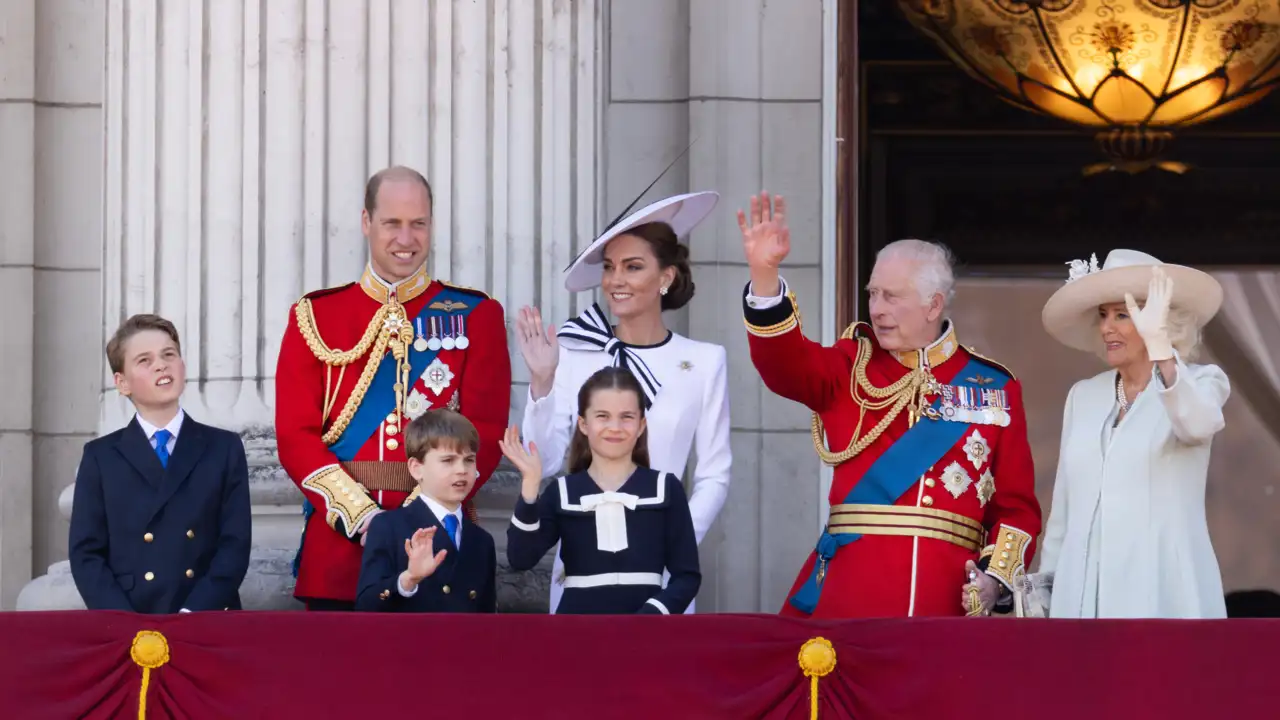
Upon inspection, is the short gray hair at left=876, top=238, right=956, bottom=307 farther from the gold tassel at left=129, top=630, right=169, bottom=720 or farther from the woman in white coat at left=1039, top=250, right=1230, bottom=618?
the gold tassel at left=129, top=630, right=169, bottom=720

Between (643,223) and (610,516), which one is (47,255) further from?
(610,516)

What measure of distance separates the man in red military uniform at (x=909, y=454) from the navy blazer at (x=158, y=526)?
135cm

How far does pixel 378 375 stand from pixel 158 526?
0.74 metres

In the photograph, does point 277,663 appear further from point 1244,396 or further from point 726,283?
point 1244,396

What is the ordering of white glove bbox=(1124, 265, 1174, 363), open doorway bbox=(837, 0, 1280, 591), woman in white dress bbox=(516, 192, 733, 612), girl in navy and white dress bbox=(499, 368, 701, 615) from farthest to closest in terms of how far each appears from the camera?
open doorway bbox=(837, 0, 1280, 591)
woman in white dress bbox=(516, 192, 733, 612)
girl in navy and white dress bbox=(499, 368, 701, 615)
white glove bbox=(1124, 265, 1174, 363)

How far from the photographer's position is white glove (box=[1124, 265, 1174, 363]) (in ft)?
17.5

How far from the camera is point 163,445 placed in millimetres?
5770

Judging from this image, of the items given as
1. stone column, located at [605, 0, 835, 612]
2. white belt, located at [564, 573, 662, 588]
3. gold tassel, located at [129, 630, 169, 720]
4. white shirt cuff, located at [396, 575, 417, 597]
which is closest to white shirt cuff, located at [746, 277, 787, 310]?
white belt, located at [564, 573, 662, 588]

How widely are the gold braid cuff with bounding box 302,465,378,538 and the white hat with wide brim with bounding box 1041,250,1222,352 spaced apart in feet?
5.80

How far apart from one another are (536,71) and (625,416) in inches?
67.1

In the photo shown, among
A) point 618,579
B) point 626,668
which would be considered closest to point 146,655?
point 626,668

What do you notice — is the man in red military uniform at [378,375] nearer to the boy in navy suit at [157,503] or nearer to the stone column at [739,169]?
the boy in navy suit at [157,503]

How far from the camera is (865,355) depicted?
6.03 meters

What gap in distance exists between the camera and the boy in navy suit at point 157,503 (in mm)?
5633
